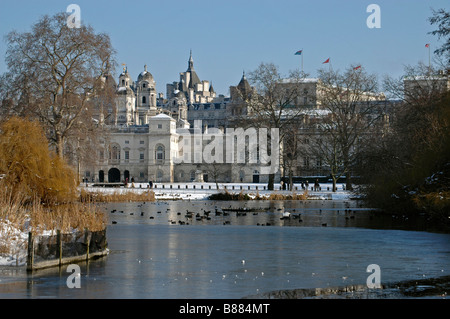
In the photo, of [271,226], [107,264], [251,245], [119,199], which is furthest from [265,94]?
[107,264]

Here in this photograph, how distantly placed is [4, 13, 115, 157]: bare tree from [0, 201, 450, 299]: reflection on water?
15.8 metres

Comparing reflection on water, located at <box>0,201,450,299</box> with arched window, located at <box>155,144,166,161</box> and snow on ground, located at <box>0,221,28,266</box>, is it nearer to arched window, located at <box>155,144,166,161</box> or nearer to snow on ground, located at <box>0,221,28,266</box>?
snow on ground, located at <box>0,221,28,266</box>

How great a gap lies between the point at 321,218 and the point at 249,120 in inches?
1020

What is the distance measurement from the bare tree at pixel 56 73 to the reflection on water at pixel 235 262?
622 inches

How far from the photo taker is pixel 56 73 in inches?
1497

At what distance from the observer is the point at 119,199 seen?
40594 millimetres

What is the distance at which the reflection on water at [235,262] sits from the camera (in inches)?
422

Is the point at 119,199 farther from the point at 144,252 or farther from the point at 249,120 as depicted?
the point at 144,252

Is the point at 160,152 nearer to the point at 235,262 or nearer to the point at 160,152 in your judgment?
the point at 160,152

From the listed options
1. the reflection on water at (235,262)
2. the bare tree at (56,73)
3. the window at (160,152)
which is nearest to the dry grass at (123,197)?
the bare tree at (56,73)

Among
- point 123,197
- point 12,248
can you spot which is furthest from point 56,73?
point 12,248

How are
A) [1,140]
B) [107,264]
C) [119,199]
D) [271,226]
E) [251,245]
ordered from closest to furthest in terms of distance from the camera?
[107,264] → [251,245] → [271,226] → [1,140] → [119,199]

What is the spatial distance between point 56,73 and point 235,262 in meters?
27.0

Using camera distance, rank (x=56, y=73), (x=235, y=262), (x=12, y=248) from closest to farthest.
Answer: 1. (x=12, y=248)
2. (x=235, y=262)
3. (x=56, y=73)
